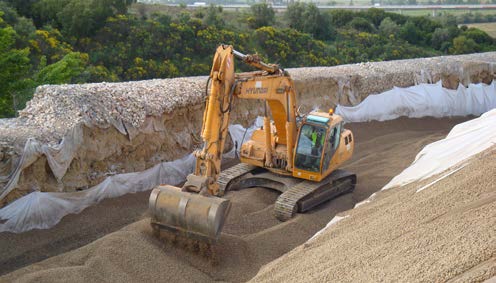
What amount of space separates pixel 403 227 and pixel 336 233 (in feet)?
5.32

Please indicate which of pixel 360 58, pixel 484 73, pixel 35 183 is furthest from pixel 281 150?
pixel 360 58

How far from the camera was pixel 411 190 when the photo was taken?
10414mm

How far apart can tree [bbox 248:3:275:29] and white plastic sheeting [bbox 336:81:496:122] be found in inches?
568

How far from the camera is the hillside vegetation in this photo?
54.2 feet

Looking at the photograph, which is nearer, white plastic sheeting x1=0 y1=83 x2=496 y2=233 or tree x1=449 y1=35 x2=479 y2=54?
white plastic sheeting x1=0 y1=83 x2=496 y2=233

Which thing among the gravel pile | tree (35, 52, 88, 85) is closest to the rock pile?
tree (35, 52, 88, 85)

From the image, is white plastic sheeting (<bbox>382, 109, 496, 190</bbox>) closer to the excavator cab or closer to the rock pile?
the excavator cab

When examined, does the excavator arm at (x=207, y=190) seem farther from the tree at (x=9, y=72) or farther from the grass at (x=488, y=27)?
the grass at (x=488, y=27)

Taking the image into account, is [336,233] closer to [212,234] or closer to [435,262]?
[212,234]

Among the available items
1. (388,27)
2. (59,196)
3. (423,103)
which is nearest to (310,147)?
(59,196)

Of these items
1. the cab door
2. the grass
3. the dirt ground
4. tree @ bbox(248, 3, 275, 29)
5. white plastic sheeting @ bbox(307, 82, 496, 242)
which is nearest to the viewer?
the dirt ground

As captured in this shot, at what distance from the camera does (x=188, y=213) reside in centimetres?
907

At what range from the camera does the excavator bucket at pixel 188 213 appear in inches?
351

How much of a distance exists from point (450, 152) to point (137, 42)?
54.6 ft
